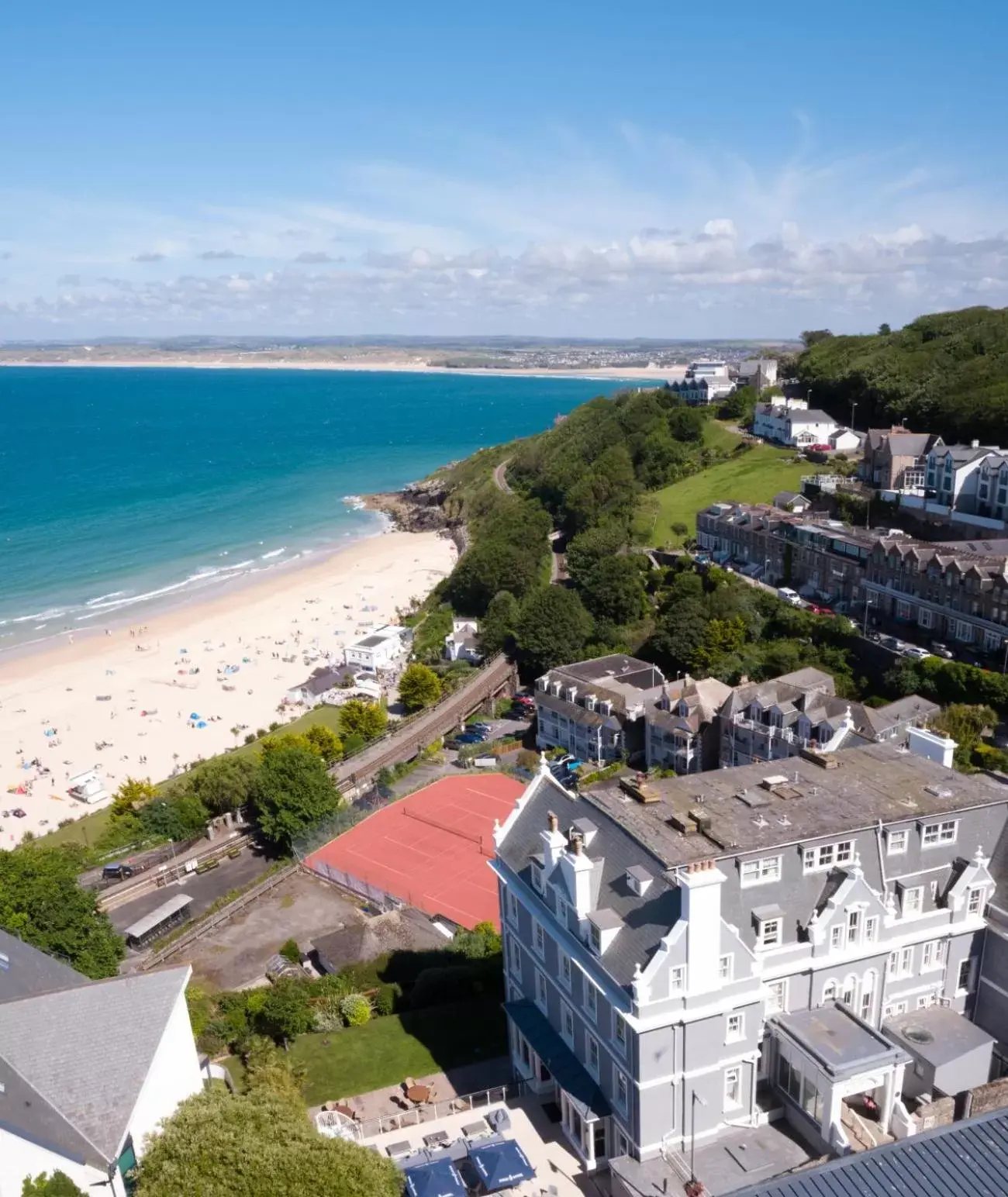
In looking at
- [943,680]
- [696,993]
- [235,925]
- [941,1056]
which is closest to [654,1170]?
[696,993]

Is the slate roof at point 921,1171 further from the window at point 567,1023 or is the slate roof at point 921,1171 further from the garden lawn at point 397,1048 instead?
the garden lawn at point 397,1048

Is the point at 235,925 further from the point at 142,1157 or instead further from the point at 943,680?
the point at 943,680

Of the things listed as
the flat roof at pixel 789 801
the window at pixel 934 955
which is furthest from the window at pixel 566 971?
the window at pixel 934 955

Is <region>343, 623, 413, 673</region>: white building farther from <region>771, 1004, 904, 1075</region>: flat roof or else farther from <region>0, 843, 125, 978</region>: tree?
<region>771, 1004, 904, 1075</region>: flat roof

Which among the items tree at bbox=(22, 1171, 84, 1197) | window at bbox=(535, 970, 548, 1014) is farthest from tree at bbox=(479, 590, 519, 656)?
tree at bbox=(22, 1171, 84, 1197)

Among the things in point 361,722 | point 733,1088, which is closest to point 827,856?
point 733,1088

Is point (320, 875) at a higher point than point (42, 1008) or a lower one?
lower

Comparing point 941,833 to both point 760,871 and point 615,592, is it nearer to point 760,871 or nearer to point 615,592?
point 760,871
